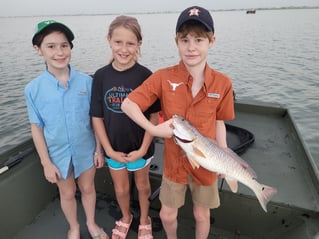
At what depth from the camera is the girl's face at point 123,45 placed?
255 cm

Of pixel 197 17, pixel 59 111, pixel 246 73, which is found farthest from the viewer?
pixel 246 73

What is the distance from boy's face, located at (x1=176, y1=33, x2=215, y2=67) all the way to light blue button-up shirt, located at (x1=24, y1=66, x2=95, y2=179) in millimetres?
1109

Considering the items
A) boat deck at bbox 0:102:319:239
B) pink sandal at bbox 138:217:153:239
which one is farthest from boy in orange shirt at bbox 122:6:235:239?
pink sandal at bbox 138:217:153:239

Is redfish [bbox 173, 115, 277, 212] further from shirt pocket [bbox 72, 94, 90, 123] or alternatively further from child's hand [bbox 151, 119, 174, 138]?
shirt pocket [bbox 72, 94, 90, 123]

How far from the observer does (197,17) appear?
2.13 meters

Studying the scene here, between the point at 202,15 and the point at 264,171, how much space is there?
Result: 2.33 m

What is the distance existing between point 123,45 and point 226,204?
7.17 ft

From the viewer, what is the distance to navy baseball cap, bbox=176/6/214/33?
2.14 meters

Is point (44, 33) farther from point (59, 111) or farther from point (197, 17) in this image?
point (197, 17)

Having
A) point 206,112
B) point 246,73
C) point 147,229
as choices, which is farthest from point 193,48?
point 246,73

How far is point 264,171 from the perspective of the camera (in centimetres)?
352

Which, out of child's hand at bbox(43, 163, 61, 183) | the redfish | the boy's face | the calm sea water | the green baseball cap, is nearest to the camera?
the redfish

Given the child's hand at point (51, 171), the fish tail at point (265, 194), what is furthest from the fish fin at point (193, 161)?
the child's hand at point (51, 171)

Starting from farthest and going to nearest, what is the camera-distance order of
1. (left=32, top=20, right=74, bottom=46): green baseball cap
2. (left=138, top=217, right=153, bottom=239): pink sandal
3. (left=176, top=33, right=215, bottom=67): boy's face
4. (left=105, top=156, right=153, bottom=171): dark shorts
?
(left=138, top=217, right=153, bottom=239): pink sandal
(left=105, top=156, right=153, bottom=171): dark shorts
(left=32, top=20, right=74, bottom=46): green baseball cap
(left=176, top=33, right=215, bottom=67): boy's face
